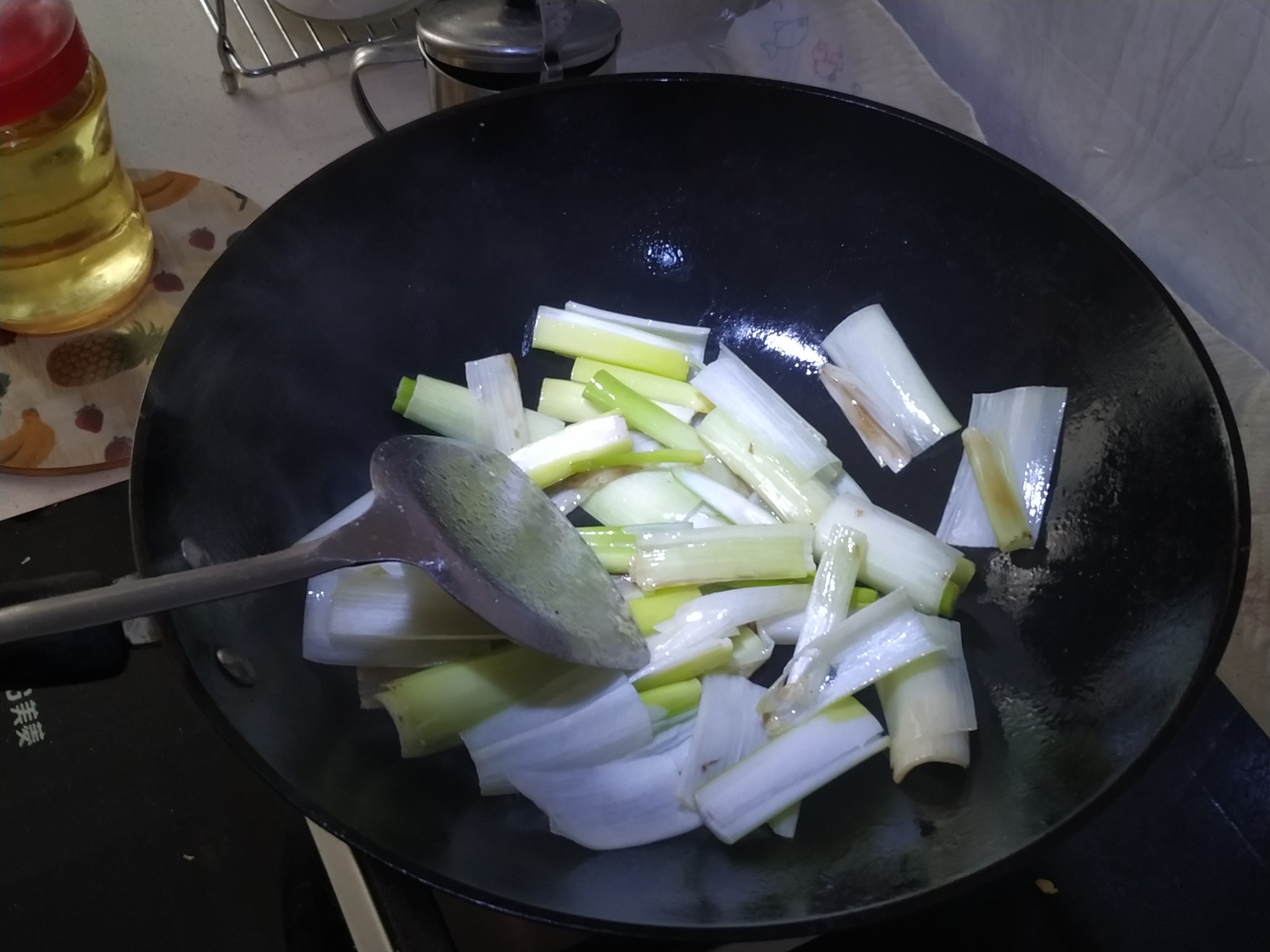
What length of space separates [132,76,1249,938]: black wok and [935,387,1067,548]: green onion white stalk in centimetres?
2

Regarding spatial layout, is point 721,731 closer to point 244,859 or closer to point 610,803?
point 610,803

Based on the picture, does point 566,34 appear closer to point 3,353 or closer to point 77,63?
point 77,63

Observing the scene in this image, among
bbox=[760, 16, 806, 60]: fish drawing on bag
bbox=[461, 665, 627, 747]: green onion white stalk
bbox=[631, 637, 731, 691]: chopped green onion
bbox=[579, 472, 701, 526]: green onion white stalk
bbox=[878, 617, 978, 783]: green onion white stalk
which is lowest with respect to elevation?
bbox=[878, 617, 978, 783]: green onion white stalk

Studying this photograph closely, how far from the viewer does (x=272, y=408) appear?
30.5 inches

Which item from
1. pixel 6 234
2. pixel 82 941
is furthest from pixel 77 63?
pixel 82 941

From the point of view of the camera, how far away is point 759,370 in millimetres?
969

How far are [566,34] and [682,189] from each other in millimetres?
180

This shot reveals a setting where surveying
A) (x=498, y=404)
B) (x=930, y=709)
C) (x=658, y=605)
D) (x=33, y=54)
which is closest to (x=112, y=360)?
(x=33, y=54)

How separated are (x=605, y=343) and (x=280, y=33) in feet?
2.20

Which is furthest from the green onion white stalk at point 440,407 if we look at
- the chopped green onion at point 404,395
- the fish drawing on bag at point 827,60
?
the fish drawing on bag at point 827,60

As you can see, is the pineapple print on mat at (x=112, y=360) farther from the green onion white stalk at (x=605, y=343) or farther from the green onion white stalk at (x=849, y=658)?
the green onion white stalk at (x=849, y=658)

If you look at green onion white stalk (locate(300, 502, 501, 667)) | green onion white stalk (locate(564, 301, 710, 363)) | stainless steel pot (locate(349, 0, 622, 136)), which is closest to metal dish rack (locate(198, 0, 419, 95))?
stainless steel pot (locate(349, 0, 622, 136))

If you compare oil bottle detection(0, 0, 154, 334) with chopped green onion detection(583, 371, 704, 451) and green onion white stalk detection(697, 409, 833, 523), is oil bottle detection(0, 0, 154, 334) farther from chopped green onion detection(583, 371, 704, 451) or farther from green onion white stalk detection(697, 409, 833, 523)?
green onion white stalk detection(697, 409, 833, 523)

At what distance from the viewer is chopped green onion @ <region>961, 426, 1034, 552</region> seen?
80 centimetres
